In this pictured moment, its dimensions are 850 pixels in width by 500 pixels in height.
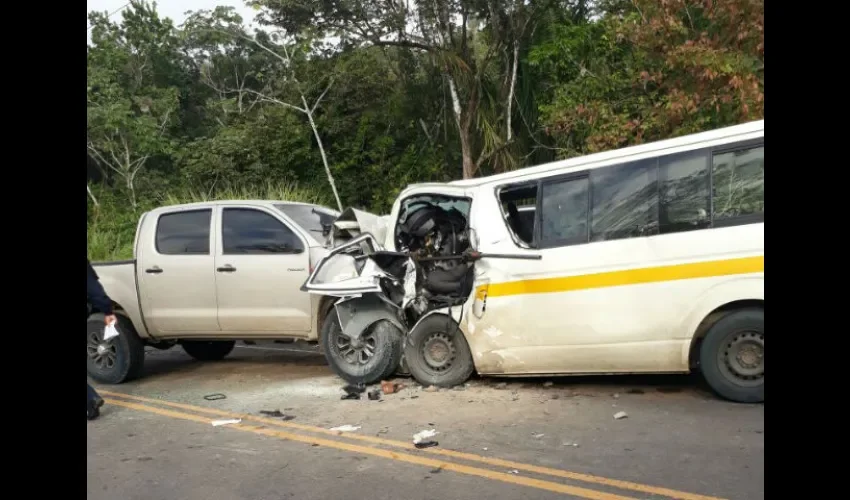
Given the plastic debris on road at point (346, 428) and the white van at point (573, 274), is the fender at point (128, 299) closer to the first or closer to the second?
the white van at point (573, 274)

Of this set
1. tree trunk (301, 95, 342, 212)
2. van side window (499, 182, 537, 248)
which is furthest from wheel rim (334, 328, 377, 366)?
tree trunk (301, 95, 342, 212)

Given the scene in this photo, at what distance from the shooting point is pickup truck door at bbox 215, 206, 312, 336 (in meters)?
7.71

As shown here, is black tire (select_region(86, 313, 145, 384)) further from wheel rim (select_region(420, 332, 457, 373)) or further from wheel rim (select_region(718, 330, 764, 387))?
wheel rim (select_region(718, 330, 764, 387))

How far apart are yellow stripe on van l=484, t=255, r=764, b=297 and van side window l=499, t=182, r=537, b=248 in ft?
1.60

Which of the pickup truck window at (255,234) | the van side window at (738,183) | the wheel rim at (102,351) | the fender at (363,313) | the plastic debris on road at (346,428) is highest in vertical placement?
the van side window at (738,183)

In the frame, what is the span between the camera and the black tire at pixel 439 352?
7.04 m

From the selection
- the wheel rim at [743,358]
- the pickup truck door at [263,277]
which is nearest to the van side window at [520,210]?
the wheel rim at [743,358]

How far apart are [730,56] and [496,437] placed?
7498 millimetres

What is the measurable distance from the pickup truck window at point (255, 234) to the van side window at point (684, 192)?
3875 millimetres

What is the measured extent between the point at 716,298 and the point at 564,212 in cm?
157

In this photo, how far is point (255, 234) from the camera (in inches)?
316

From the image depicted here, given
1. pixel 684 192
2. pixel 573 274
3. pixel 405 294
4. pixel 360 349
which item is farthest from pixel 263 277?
pixel 684 192
